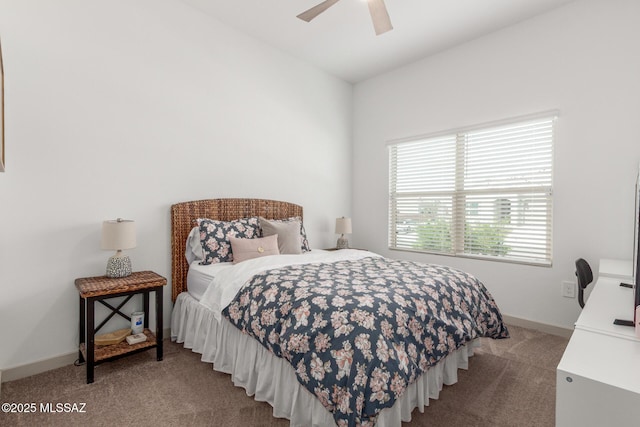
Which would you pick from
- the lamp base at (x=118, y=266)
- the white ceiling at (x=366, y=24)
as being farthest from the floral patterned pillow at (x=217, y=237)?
the white ceiling at (x=366, y=24)

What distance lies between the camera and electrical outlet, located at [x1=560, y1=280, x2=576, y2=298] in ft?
9.49

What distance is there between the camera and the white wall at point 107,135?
2176 mm

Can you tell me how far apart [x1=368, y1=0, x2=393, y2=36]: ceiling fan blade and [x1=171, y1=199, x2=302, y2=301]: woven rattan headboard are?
202 cm

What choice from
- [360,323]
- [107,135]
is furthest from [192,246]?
[360,323]

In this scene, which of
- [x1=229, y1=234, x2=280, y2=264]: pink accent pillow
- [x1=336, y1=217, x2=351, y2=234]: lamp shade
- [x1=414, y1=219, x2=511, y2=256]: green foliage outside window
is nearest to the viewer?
[x1=229, y1=234, x2=280, y2=264]: pink accent pillow

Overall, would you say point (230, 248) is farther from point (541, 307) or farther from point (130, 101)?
point (541, 307)

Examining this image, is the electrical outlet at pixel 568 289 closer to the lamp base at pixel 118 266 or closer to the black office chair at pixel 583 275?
the black office chair at pixel 583 275

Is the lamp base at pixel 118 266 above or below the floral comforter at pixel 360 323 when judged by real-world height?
above

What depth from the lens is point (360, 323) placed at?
153 centimetres

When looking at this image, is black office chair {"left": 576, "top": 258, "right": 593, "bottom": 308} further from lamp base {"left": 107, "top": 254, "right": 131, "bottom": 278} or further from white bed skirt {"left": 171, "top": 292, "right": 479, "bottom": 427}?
lamp base {"left": 107, "top": 254, "right": 131, "bottom": 278}

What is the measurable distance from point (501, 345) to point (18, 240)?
3.73m

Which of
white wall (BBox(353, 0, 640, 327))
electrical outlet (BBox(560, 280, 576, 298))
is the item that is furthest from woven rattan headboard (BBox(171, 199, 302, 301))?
electrical outlet (BBox(560, 280, 576, 298))

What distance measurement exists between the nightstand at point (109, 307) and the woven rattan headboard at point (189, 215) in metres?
0.35

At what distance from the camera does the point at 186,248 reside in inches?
116
